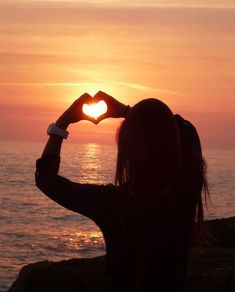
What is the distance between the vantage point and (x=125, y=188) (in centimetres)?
326

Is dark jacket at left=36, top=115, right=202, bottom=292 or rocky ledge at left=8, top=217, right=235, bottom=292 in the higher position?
dark jacket at left=36, top=115, right=202, bottom=292

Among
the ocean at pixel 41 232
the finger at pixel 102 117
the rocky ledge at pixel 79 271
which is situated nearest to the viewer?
the finger at pixel 102 117

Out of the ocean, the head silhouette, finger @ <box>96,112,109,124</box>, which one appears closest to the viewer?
the head silhouette

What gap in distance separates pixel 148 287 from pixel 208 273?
202 inches

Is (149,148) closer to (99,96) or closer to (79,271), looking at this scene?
(99,96)

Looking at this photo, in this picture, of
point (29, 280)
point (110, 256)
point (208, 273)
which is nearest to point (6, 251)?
point (29, 280)

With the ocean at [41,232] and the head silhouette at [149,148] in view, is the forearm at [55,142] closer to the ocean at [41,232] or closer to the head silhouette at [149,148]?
the head silhouette at [149,148]

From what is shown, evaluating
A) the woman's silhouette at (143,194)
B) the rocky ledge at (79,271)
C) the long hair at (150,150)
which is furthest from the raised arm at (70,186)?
the rocky ledge at (79,271)

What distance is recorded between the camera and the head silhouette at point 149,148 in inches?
125

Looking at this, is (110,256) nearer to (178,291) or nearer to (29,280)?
(178,291)

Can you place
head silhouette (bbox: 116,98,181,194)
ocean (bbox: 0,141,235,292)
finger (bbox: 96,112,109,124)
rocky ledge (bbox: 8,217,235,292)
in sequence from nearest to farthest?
1. head silhouette (bbox: 116,98,181,194)
2. finger (bbox: 96,112,109,124)
3. rocky ledge (bbox: 8,217,235,292)
4. ocean (bbox: 0,141,235,292)

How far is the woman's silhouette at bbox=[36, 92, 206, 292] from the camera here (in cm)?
320

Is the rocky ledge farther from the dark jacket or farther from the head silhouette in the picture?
the head silhouette

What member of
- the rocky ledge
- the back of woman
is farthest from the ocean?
the back of woman
